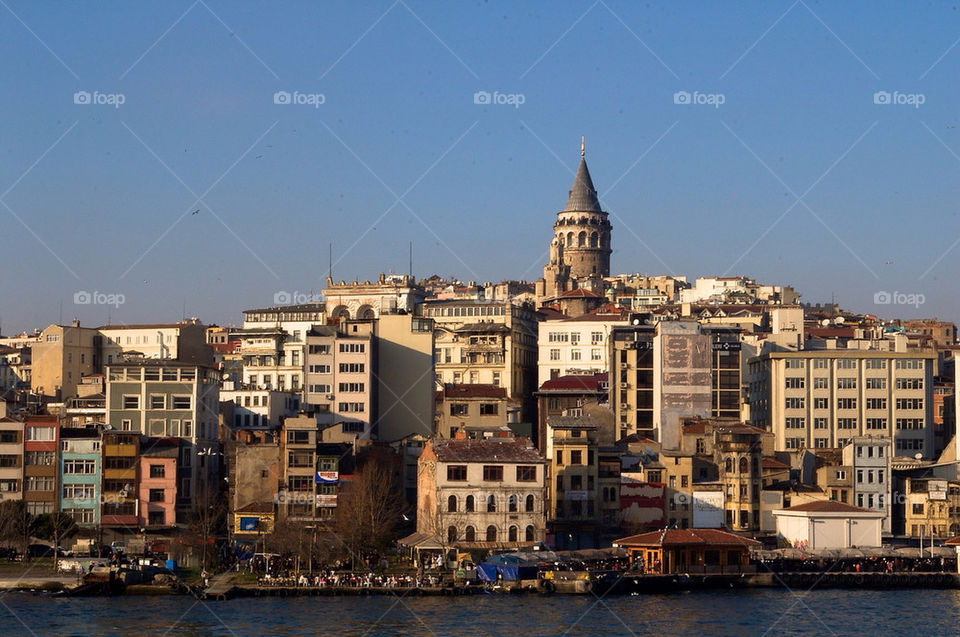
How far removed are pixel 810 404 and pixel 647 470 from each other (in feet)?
52.4

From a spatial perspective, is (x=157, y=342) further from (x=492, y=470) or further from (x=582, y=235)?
(x=582, y=235)

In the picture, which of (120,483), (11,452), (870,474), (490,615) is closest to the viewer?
(490,615)

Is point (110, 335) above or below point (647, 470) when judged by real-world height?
above

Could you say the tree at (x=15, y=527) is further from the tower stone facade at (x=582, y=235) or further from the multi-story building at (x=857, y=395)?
the tower stone facade at (x=582, y=235)

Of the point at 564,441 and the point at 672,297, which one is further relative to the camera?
the point at 672,297

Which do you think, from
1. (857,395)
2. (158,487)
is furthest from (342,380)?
(857,395)

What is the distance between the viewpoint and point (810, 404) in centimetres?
8756

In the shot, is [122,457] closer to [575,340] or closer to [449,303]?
[575,340]

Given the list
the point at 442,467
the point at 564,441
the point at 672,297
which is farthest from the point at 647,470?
the point at 672,297

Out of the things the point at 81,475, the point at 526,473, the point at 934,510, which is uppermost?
the point at 526,473

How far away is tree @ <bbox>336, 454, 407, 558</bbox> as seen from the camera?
224ft

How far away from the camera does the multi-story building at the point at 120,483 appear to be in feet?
239

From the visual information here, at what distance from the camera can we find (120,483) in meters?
73.6

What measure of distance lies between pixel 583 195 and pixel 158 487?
122 metres
